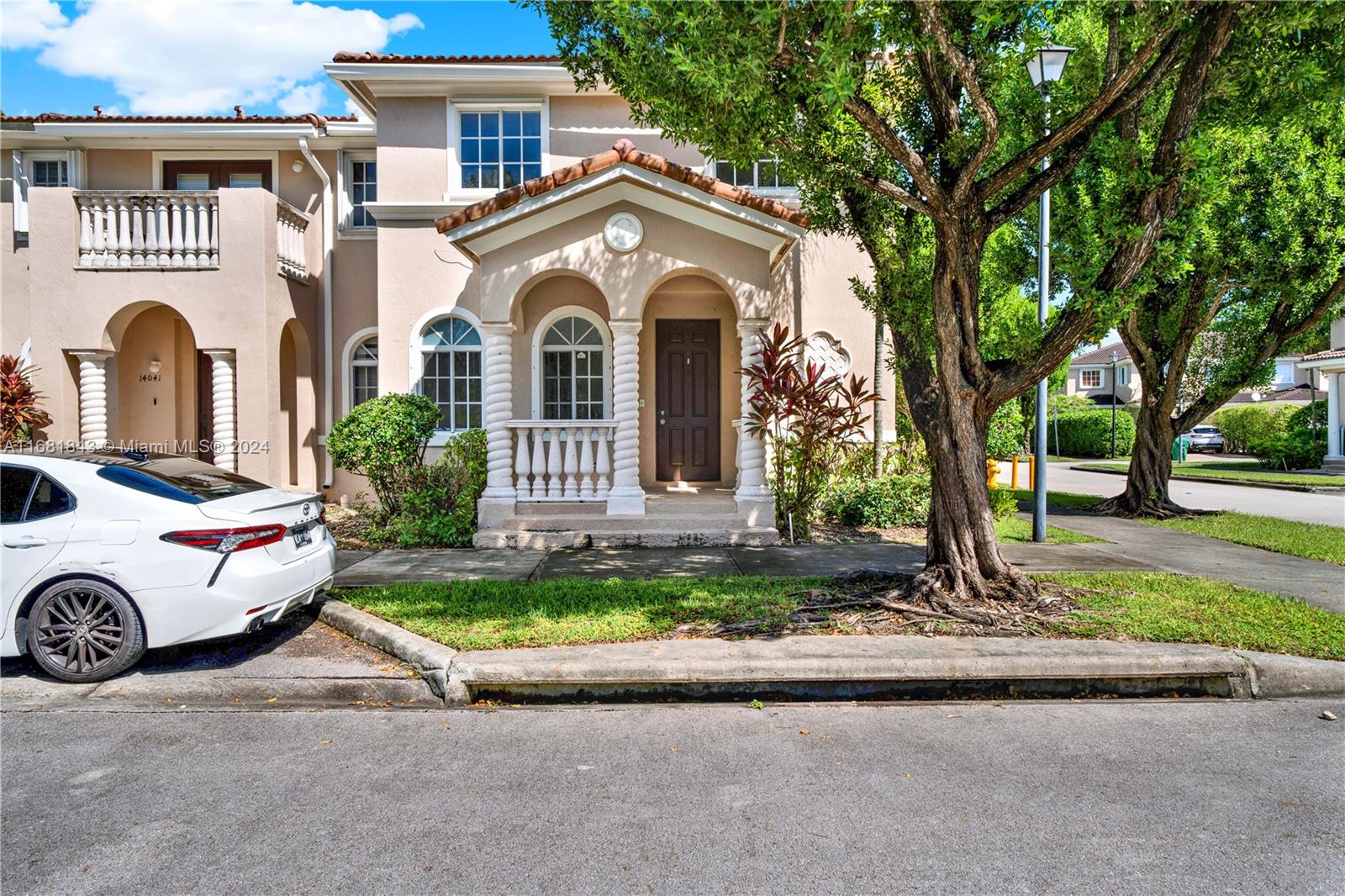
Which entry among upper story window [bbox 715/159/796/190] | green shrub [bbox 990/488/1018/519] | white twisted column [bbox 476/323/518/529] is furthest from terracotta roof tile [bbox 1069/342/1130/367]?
white twisted column [bbox 476/323/518/529]

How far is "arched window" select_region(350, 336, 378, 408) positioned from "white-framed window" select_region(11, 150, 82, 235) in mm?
5469

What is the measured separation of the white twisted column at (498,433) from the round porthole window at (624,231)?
5.79ft

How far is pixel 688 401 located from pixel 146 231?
28.9ft

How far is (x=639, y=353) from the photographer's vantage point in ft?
39.1

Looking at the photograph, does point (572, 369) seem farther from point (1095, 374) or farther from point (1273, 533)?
point (1095, 374)

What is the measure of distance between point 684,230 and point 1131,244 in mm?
5391

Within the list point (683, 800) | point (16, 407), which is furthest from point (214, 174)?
point (683, 800)

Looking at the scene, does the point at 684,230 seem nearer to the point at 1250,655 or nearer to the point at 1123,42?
the point at 1123,42

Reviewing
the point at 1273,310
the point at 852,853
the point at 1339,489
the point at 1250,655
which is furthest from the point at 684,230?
the point at 1339,489

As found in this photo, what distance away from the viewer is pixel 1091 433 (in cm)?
3719

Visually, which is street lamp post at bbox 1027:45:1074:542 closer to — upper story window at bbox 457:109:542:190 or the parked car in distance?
upper story window at bbox 457:109:542:190

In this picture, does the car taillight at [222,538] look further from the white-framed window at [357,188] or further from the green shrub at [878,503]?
the white-framed window at [357,188]

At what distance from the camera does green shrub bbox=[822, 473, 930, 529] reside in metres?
11.1

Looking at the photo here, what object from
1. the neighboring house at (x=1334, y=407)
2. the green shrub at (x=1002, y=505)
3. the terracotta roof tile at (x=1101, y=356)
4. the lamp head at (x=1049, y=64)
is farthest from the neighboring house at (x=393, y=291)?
the terracotta roof tile at (x=1101, y=356)
